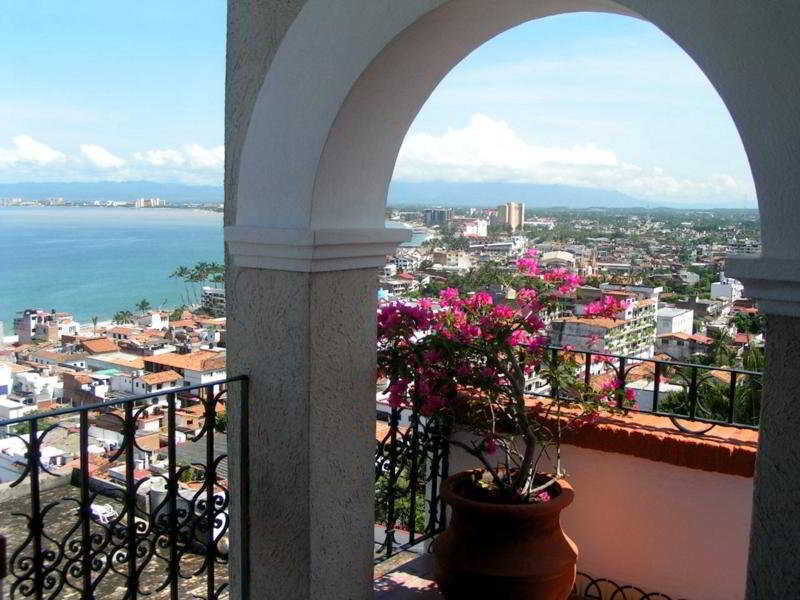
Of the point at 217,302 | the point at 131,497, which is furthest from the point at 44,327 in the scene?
the point at 131,497

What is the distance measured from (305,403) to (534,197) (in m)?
3.66

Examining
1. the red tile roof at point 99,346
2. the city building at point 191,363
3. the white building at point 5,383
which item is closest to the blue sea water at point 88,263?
the red tile roof at point 99,346

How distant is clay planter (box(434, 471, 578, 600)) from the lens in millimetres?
3146

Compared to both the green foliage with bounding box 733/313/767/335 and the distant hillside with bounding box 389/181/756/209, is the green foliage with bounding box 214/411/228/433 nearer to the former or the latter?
the distant hillside with bounding box 389/181/756/209

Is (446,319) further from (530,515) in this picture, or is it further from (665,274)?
(665,274)

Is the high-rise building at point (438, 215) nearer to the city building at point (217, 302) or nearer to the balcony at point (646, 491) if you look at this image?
the city building at point (217, 302)

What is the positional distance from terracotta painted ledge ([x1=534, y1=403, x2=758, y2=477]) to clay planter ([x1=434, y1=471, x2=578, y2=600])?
42 cm

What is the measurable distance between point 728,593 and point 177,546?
2.37m

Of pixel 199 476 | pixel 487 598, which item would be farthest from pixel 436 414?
pixel 199 476

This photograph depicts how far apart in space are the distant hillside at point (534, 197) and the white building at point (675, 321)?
2.35ft

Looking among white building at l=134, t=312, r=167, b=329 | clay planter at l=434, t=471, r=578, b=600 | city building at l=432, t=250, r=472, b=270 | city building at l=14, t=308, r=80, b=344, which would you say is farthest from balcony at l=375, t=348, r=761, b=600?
city building at l=14, t=308, r=80, b=344

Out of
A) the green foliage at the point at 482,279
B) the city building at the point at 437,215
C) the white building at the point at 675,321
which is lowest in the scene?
the white building at the point at 675,321

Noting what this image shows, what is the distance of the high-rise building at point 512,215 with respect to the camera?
631cm

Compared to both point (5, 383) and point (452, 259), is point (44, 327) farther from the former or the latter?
point (452, 259)
